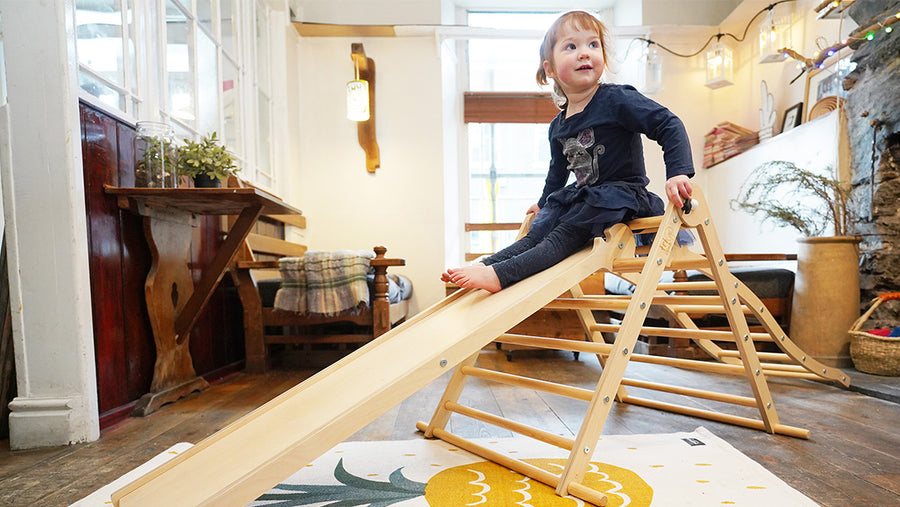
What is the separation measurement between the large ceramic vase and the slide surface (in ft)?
6.08

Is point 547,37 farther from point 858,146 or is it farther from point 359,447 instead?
point 858,146

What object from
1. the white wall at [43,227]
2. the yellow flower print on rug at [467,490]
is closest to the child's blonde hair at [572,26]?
the yellow flower print on rug at [467,490]

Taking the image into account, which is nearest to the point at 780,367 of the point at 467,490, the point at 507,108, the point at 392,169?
the point at 467,490

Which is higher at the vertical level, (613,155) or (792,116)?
(792,116)

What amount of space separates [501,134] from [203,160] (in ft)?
10.4

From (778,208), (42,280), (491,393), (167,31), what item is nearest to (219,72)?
(167,31)

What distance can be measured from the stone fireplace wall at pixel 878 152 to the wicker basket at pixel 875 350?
5.9 inches

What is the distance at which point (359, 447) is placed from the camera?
4.69 feet

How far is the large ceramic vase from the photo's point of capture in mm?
2508

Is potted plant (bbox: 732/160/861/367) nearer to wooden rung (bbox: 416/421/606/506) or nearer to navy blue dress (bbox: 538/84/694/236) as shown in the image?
navy blue dress (bbox: 538/84/694/236)

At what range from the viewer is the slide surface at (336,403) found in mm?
811

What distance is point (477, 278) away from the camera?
127cm

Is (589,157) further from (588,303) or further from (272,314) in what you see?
(272,314)

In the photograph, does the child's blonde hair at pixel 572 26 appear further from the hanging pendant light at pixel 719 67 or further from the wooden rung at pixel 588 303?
the hanging pendant light at pixel 719 67
